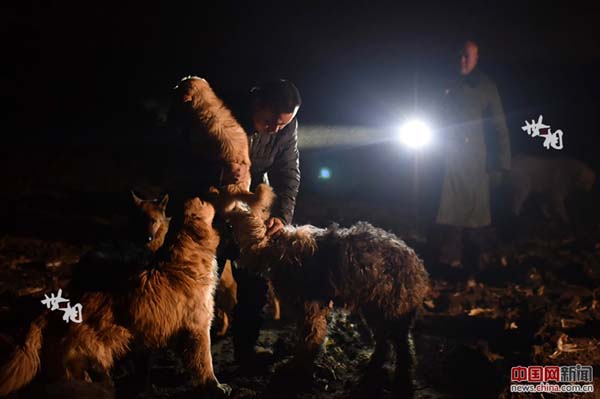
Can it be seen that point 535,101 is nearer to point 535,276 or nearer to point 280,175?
point 535,276

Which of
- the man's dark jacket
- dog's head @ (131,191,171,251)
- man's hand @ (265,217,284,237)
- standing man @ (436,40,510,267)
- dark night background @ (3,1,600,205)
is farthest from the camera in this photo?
dark night background @ (3,1,600,205)

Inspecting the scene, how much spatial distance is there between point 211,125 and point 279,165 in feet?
2.87

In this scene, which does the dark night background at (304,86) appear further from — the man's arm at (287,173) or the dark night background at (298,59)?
the man's arm at (287,173)

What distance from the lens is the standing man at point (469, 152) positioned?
21.9 feet

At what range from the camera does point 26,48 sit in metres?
13.4

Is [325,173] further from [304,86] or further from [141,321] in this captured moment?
[141,321]

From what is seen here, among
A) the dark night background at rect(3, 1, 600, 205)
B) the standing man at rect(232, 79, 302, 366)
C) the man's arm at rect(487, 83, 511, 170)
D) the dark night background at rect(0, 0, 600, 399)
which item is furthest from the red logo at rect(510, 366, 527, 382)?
the dark night background at rect(3, 1, 600, 205)

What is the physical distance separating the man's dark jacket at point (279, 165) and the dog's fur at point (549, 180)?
825 cm

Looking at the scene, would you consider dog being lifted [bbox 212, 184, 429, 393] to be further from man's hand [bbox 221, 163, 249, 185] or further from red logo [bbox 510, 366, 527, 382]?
red logo [bbox 510, 366, 527, 382]

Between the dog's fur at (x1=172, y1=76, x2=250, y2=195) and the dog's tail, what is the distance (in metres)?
1.76

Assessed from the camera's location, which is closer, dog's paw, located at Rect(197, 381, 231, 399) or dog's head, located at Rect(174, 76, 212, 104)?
dog's head, located at Rect(174, 76, 212, 104)

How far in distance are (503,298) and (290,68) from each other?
8901 mm

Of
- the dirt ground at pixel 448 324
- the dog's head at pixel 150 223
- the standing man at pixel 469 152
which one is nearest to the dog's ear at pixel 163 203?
the dog's head at pixel 150 223

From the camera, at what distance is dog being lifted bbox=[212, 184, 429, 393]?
364cm
